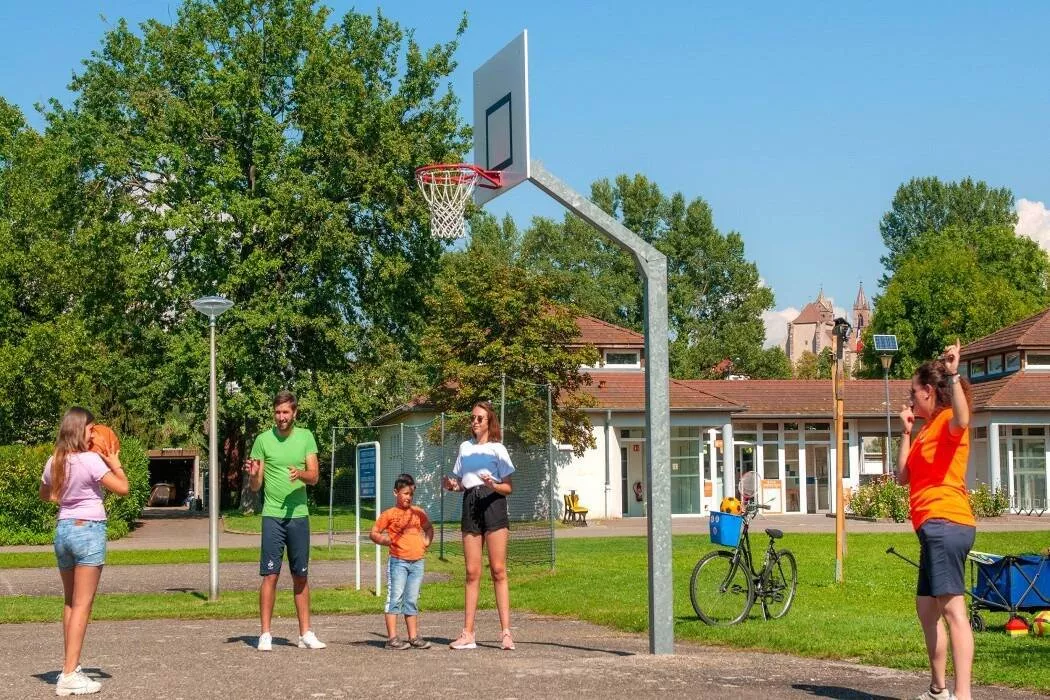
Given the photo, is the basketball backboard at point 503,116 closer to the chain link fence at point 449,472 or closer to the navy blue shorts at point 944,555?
the navy blue shorts at point 944,555

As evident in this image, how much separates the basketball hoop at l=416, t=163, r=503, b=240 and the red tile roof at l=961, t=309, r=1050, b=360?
123 feet

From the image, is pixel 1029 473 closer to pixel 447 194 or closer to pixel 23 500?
pixel 23 500

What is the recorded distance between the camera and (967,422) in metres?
7.52

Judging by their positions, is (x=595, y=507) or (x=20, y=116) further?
(x=20, y=116)

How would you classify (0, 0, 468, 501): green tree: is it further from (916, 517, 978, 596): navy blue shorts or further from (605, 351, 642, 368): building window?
(916, 517, 978, 596): navy blue shorts

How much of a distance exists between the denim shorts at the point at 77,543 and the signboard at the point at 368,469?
8584 mm

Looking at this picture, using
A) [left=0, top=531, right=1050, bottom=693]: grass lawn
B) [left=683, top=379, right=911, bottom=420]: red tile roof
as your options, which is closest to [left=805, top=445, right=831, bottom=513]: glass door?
[left=683, top=379, right=911, bottom=420]: red tile roof

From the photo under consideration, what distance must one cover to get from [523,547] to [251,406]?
2131 cm

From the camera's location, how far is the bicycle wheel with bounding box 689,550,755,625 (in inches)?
484

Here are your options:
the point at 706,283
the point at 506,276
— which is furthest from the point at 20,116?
the point at 706,283

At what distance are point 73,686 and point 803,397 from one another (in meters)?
42.0

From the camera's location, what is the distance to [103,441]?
8.88 meters

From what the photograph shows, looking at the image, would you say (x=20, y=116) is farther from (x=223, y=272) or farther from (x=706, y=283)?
(x=706, y=283)

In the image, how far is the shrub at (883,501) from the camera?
35750 mm
